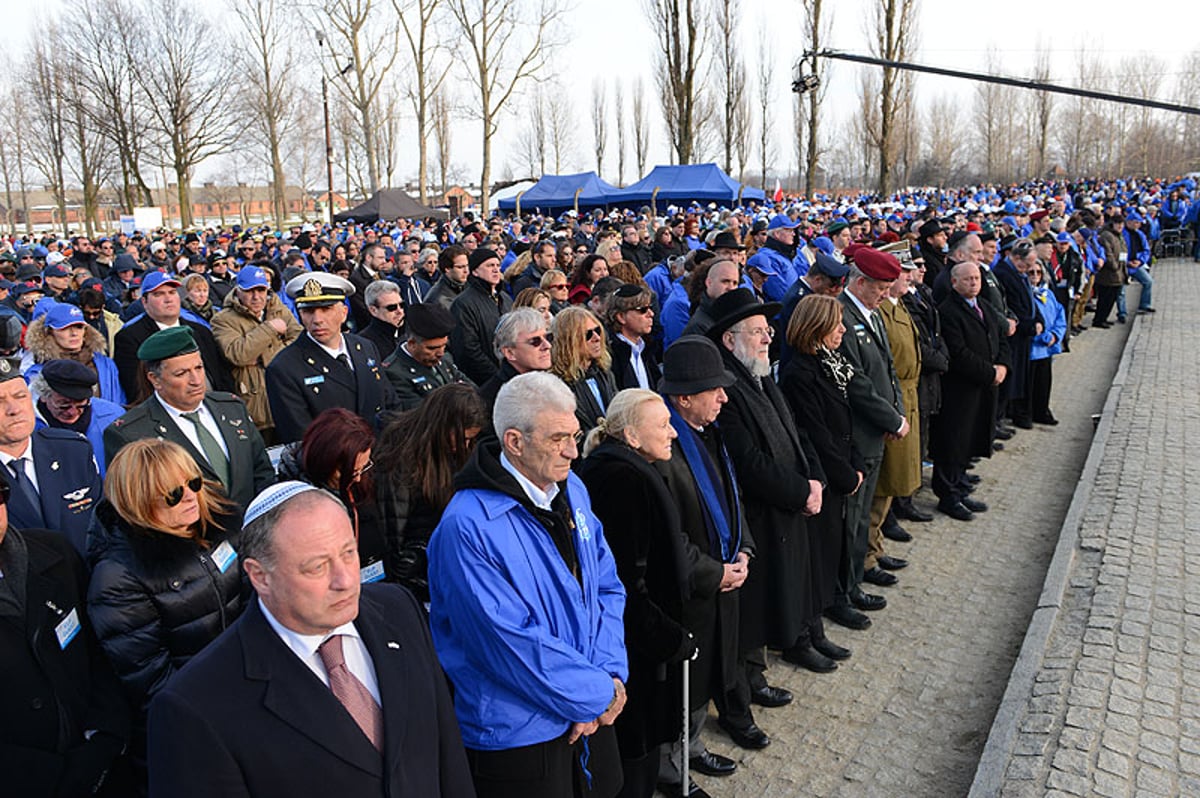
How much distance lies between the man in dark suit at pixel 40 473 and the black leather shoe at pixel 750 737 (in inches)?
125

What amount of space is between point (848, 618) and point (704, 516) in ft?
7.26

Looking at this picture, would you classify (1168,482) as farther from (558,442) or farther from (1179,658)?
(558,442)

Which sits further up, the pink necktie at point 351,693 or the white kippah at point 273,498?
the white kippah at point 273,498

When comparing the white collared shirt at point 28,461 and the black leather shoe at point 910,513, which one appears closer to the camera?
the white collared shirt at point 28,461

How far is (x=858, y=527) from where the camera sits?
5.70 metres

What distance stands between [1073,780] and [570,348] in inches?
122

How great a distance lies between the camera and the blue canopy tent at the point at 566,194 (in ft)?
116

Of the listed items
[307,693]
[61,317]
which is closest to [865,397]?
[307,693]

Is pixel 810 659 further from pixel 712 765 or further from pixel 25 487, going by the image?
pixel 25 487

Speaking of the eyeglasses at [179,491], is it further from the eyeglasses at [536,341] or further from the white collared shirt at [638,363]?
the white collared shirt at [638,363]

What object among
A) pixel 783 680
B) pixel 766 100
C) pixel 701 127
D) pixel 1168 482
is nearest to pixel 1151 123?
pixel 766 100

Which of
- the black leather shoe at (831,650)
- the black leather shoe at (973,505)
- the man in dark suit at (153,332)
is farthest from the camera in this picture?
the black leather shoe at (973,505)

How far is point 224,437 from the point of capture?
4195 mm

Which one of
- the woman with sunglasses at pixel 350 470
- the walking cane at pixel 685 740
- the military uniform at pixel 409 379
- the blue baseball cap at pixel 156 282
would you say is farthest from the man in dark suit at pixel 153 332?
the walking cane at pixel 685 740
